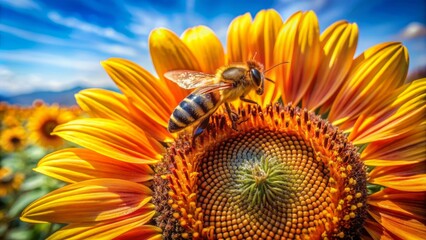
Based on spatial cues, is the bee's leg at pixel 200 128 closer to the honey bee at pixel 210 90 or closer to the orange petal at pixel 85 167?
the honey bee at pixel 210 90

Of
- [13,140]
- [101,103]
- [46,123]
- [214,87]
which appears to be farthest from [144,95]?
[13,140]

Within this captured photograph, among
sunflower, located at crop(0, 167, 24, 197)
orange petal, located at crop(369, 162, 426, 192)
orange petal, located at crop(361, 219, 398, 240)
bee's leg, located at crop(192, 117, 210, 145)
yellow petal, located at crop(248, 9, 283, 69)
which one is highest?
sunflower, located at crop(0, 167, 24, 197)

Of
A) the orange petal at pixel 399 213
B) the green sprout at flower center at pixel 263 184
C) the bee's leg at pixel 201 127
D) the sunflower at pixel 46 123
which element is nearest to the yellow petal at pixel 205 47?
the bee's leg at pixel 201 127

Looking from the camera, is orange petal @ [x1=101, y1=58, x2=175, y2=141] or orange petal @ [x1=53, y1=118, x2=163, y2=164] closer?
orange petal @ [x1=53, y1=118, x2=163, y2=164]

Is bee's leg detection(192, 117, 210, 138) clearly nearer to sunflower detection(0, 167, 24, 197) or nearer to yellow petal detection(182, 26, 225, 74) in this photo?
yellow petal detection(182, 26, 225, 74)

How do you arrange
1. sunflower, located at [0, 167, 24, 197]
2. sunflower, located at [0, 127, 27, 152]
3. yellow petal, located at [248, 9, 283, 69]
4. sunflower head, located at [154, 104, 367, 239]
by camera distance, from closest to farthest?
sunflower head, located at [154, 104, 367, 239] < yellow petal, located at [248, 9, 283, 69] < sunflower, located at [0, 167, 24, 197] < sunflower, located at [0, 127, 27, 152]

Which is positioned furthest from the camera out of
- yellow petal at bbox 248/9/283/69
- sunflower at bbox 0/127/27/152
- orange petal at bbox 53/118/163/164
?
sunflower at bbox 0/127/27/152

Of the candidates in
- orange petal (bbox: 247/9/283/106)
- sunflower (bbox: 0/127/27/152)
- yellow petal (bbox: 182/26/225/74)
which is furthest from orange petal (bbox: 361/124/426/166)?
sunflower (bbox: 0/127/27/152)

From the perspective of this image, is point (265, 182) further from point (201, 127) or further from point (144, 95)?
point (144, 95)
